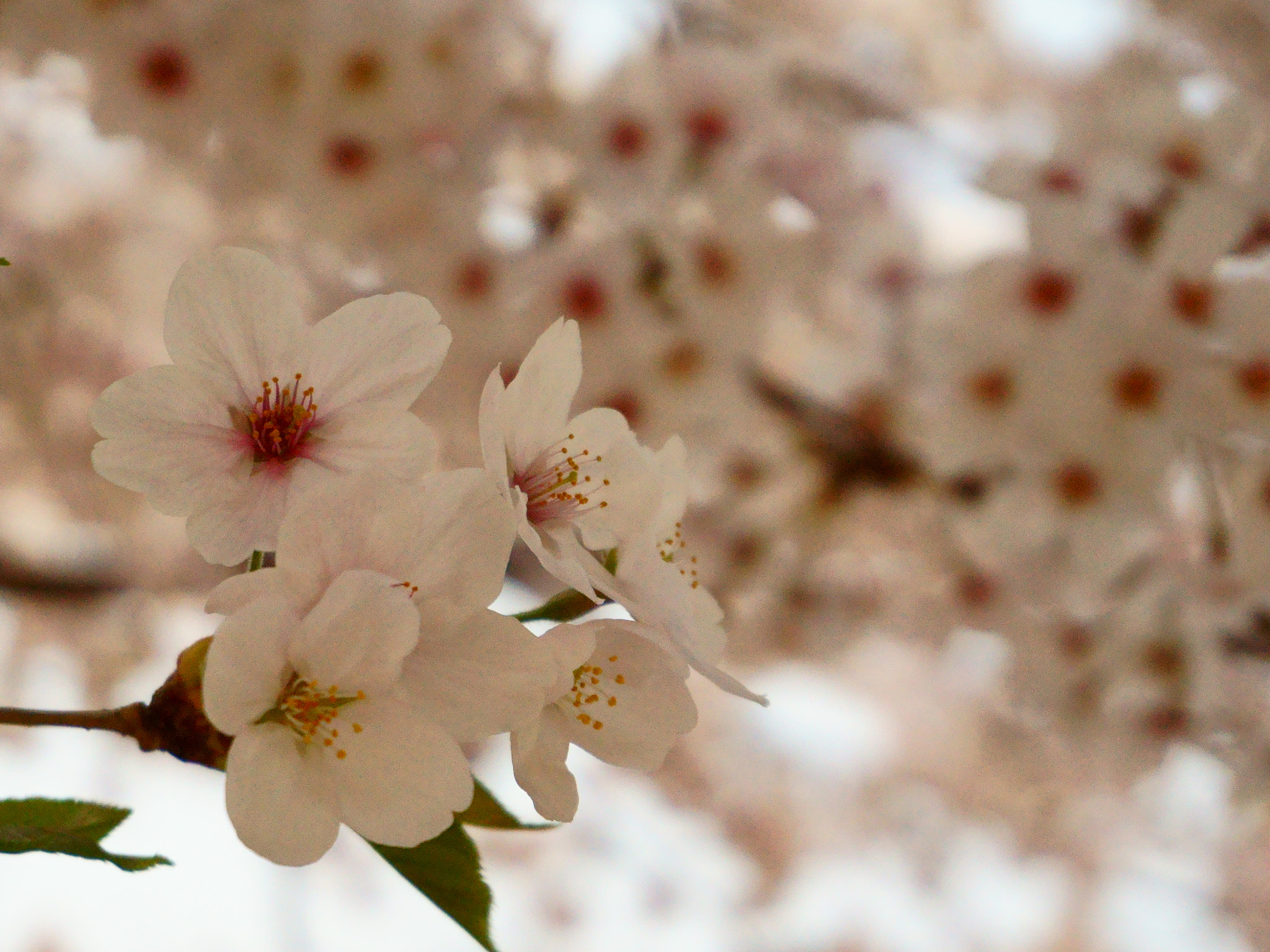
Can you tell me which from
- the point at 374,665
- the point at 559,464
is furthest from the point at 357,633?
the point at 559,464

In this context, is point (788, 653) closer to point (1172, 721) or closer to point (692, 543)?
point (692, 543)

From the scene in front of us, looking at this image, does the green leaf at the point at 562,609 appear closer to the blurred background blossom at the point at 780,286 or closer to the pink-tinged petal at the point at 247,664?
the pink-tinged petal at the point at 247,664

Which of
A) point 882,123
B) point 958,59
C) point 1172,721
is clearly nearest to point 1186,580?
point 1172,721

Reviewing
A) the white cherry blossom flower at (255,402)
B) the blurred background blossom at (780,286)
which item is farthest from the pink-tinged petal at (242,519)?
the blurred background blossom at (780,286)

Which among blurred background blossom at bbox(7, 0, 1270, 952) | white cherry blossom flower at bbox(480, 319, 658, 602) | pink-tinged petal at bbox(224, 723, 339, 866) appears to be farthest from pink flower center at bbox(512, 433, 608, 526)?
blurred background blossom at bbox(7, 0, 1270, 952)

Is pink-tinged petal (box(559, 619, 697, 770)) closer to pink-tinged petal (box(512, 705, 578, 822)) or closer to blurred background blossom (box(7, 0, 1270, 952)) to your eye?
pink-tinged petal (box(512, 705, 578, 822))

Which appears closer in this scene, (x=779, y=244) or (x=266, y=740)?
(x=266, y=740)

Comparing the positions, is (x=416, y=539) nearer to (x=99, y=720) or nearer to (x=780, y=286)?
(x=99, y=720)
